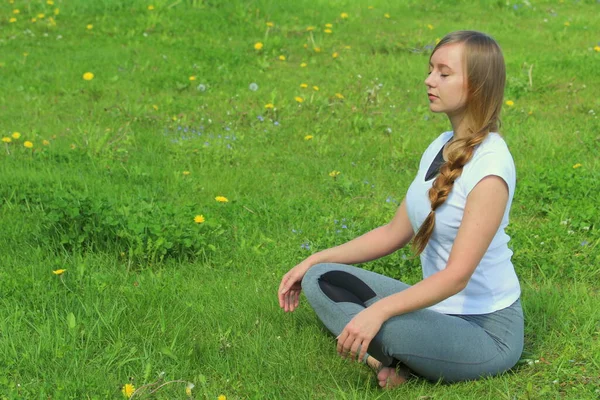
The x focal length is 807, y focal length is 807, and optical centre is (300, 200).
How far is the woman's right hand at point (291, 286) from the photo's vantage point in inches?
123

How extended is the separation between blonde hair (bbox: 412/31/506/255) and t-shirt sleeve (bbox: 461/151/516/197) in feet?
0.12

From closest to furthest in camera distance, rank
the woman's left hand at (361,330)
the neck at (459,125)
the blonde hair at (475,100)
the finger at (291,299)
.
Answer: the woman's left hand at (361,330)
the blonde hair at (475,100)
the neck at (459,125)
the finger at (291,299)

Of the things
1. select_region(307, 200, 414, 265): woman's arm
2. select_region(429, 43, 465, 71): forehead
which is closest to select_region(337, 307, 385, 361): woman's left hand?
select_region(307, 200, 414, 265): woman's arm

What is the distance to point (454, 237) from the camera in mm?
2926

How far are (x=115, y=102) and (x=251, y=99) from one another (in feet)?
3.71

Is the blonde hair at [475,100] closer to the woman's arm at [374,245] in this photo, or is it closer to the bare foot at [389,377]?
the woman's arm at [374,245]

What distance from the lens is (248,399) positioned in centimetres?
289

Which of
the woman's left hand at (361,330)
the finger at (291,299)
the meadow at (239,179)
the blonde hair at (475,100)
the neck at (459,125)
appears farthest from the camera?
the finger at (291,299)

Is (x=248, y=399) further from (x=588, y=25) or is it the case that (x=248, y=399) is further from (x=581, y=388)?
(x=588, y=25)

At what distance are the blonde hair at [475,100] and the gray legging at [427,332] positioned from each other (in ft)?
1.36

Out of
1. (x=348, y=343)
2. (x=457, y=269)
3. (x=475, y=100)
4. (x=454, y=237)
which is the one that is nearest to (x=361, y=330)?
(x=348, y=343)

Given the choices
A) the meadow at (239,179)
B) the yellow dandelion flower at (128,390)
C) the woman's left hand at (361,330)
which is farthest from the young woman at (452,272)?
Answer: the yellow dandelion flower at (128,390)

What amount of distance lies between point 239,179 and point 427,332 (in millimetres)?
2766

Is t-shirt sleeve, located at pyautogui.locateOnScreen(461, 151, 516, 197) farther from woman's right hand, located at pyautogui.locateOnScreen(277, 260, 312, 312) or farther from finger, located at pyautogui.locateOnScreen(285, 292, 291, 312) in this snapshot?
finger, located at pyautogui.locateOnScreen(285, 292, 291, 312)
